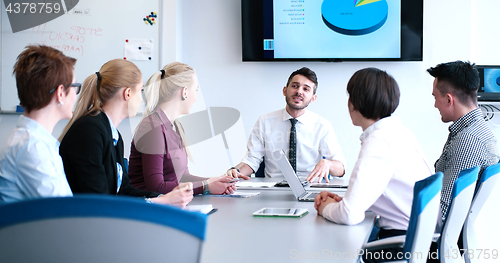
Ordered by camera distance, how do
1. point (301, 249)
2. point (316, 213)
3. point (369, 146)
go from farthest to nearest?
point (316, 213) → point (369, 146) → point (301, 249)

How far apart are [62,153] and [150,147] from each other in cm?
57

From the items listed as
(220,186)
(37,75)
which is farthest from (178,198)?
(37,75)

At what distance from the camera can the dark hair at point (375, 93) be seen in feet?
5.37

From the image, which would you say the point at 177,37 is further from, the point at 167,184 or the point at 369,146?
the point at 369,146

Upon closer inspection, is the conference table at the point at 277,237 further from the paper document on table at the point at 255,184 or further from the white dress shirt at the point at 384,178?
the paper document on table at the point at 255,184

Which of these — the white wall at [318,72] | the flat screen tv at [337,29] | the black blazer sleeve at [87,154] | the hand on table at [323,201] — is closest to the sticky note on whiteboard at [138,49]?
the white wall at [318,72]

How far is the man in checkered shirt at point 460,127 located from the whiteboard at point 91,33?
2.52 metres

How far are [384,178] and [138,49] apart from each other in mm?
2824

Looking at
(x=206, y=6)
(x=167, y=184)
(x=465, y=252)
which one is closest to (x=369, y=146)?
(x=465, y=252)

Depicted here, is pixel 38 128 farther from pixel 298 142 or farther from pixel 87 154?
pixel 298 142

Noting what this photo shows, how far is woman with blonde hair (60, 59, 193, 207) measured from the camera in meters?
1.49

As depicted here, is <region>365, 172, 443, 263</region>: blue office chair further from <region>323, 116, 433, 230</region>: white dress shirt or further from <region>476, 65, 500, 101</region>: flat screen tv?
<region>476, 65, 500, 101</region>: flat screen tv

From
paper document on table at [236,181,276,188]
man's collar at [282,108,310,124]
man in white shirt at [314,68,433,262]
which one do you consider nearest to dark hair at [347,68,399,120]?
man in white shirt at [314,68,433,262]

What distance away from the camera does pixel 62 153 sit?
4.93 feet
